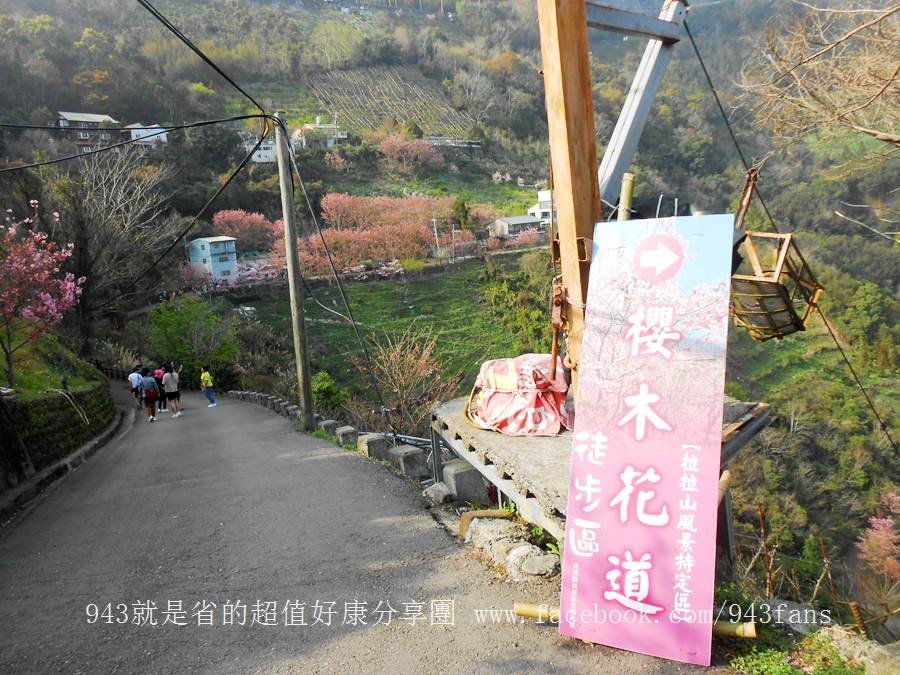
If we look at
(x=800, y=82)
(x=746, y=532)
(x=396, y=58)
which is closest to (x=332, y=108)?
(x=396, y=58)

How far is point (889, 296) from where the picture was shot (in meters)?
30.7

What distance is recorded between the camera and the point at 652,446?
296 centimetres

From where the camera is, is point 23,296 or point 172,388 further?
point 172,388

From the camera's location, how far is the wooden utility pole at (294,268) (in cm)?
977

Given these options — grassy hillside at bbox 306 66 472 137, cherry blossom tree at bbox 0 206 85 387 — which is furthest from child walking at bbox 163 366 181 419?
grassy hillside at bbox 306 66 472 137

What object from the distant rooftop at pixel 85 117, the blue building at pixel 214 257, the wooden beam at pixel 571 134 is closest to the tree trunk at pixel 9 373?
the wooden beam at pixel 571 134

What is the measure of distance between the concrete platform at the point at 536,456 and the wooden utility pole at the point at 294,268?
17.2 feet

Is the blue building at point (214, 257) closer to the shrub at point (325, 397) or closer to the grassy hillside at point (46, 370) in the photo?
the grassy hillside at point (46, 370)

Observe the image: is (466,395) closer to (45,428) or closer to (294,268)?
(294,268)

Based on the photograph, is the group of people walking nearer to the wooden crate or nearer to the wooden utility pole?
the wooden utility pole

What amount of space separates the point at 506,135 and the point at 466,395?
52473 millimetres

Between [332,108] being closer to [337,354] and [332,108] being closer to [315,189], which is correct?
[315,189]

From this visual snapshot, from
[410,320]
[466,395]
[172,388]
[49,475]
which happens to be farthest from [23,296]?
[410,320]

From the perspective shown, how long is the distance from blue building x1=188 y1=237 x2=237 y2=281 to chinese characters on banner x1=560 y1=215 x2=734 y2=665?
113ft
